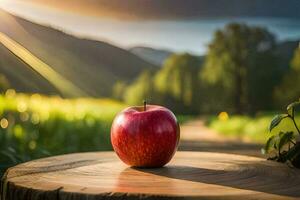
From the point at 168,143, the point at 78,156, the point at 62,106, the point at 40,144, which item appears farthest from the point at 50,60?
the point at 168,143

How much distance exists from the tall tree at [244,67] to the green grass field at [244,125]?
0.10 metres

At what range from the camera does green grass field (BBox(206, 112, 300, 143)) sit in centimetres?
548

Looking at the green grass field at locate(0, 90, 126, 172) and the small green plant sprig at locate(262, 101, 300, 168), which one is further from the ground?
the small green plant sprig at locate(262, 101, 300, 168)

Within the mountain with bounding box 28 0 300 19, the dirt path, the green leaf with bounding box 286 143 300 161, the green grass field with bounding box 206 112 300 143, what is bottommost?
the dirt path

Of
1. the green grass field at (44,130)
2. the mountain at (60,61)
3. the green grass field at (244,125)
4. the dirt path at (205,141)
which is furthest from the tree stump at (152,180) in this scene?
the green grass field at (244,125)

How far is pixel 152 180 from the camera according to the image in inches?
57.9

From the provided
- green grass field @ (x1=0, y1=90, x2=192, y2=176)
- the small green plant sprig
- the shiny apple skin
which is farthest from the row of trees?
the shiny apple skin

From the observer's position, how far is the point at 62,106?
438 cm

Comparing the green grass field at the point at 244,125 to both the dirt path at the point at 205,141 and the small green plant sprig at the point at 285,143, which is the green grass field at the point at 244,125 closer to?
the dirt path at the point at 205,141

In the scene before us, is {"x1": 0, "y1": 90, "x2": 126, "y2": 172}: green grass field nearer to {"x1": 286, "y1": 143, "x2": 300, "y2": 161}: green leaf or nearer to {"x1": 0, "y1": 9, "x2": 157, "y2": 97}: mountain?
{"x1": 0, "y1": 9, "x2": 157, "y2": 97}: mountain

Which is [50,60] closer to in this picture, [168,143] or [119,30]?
[119,30]

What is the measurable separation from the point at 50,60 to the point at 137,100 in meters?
0.84

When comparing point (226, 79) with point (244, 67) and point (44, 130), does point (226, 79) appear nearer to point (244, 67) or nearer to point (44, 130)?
point (244, 67)

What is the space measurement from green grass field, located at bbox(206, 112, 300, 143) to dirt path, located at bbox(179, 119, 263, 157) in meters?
0.07
